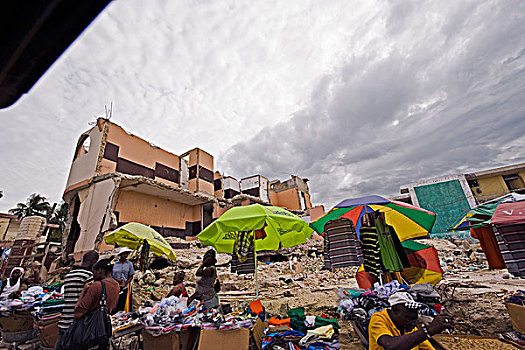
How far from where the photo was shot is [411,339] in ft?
7.34

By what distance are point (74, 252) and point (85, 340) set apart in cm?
1260

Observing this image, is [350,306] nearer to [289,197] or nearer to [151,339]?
[151,339]

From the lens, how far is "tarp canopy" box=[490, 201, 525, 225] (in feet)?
14.1

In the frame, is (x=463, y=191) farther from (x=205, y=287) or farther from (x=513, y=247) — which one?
(x=205, y=287)

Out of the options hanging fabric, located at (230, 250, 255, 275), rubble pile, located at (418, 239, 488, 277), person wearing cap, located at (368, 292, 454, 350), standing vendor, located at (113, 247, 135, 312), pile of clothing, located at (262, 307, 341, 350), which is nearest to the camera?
person wearing cap, located at (368, 292, 454, 350)

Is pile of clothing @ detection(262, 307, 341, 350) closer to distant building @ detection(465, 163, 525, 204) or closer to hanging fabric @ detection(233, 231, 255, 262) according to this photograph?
hanging fabric @ detection(233, 231, 255, 262)

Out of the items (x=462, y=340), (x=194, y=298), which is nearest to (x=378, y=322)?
(x=462, y=340)

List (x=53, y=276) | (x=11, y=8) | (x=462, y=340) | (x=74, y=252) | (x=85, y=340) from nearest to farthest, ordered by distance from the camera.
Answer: (x=11, y=8) → (x=85, y=340) → (x=462, y=340) → (x=53, y=276) → (x=74, y=252)

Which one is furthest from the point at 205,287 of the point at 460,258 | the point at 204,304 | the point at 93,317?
the point at 460,258

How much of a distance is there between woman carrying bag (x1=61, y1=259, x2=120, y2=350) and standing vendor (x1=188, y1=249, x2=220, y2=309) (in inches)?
62.8

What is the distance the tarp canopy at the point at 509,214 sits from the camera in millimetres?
4309

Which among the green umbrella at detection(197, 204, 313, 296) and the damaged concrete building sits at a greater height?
the damaged concrete building

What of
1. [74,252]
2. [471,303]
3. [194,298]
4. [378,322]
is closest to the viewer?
[378,322]

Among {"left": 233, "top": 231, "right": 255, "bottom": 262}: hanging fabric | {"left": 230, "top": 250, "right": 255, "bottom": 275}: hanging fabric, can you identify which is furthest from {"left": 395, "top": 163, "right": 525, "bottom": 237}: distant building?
{"left": 233, "top": 231, "right": 255, "bottom": 262}: hanging fabric
